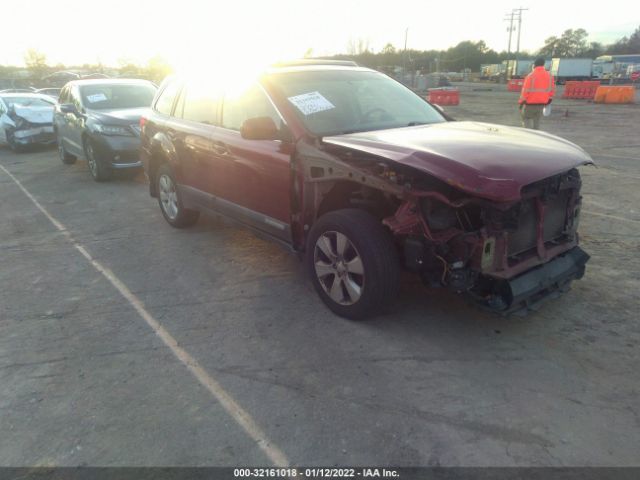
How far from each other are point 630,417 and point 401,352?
1261mm

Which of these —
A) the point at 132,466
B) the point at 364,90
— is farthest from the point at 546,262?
the point at 132,466

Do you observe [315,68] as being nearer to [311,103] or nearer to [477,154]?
[311,103]

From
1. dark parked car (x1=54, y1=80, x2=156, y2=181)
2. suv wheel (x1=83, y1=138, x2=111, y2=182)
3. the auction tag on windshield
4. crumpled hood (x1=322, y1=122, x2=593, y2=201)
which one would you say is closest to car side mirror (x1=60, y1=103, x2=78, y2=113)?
dark parked car (x1=54, y1=80, x2=156, y2=181)

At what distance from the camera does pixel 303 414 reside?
2611 millimetres

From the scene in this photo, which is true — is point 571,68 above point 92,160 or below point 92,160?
above

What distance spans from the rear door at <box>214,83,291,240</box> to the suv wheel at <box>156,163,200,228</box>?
1.27 meters

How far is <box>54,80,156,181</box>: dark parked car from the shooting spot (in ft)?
26.8

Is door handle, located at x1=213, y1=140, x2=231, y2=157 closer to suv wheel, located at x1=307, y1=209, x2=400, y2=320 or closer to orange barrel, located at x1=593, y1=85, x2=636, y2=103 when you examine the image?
suv wheel, located at x1=307, y1=209, x2=400, y2=320

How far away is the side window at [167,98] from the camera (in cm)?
552

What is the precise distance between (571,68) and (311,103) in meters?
55.5

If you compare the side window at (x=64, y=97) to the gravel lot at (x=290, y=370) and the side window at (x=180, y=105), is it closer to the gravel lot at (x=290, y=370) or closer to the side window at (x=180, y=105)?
the side window at (x=180, y=105)

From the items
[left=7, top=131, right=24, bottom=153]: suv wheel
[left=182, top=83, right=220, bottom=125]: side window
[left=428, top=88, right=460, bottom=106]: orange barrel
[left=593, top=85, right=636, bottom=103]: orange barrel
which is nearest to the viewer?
[left=182, top=83, right=220, bottom=125]: side window

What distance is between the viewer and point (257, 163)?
13.0ft

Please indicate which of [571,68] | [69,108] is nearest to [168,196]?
[69,108]
